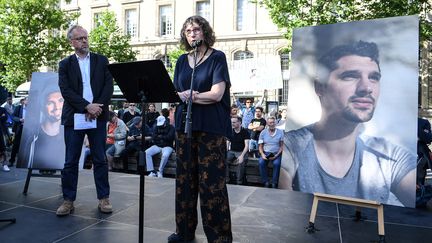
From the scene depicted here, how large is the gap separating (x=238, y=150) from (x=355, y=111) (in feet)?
15.8

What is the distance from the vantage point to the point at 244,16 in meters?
27.9

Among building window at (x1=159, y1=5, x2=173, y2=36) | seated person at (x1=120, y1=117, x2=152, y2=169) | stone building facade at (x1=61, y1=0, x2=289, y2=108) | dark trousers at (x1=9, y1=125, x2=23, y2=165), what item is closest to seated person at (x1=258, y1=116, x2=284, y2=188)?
seated person at (x1=120, y1=117, x2=152, y2=169)

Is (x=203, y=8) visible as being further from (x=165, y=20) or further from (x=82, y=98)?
(x=82, y=98)

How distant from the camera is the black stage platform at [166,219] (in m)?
3.67

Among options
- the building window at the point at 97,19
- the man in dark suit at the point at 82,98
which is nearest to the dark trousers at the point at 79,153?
the man in dark suit at the point at 82,98

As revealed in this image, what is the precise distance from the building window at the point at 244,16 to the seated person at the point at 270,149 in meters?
20.9

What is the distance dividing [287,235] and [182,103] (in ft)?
5.99

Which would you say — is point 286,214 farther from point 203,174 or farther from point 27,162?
point 27,162

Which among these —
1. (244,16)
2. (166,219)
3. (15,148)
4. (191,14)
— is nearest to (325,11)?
(244,16)

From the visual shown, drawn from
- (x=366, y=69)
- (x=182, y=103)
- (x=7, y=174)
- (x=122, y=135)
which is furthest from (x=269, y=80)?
(x=182, y=103)

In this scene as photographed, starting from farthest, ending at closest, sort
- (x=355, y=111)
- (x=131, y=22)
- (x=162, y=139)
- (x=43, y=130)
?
1. (x=131, y=22)
2. (x=162, y=139)
3. (x=43, y=130)
4. (x=355, y=111)

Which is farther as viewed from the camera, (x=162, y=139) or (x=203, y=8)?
(x=203, y=8)

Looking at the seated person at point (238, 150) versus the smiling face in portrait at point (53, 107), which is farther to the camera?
the seated person at point (238, 150)

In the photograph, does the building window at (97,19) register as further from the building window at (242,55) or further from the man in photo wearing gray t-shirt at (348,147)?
the man in photo wearing gray t-shirt at (348,147)
